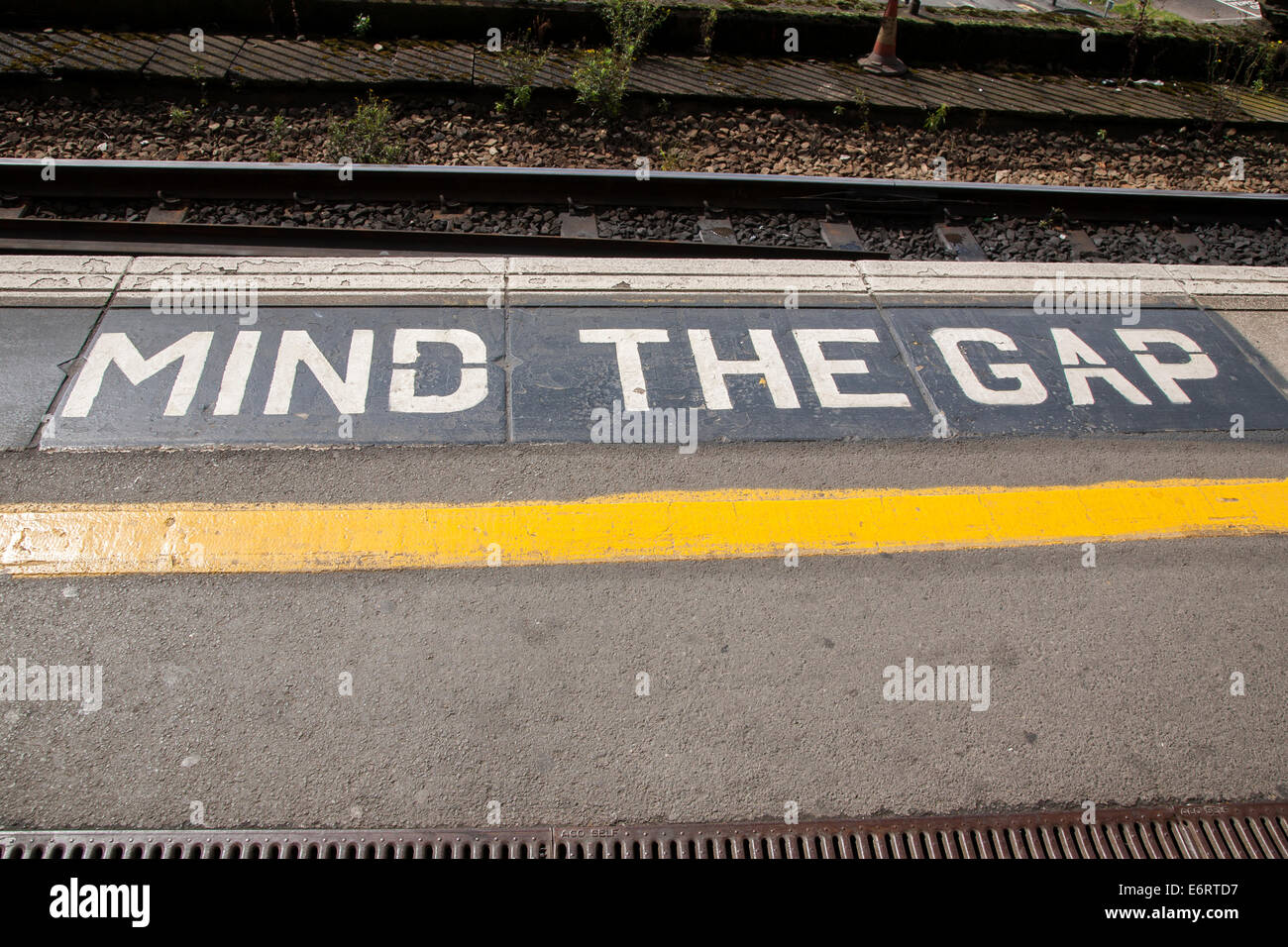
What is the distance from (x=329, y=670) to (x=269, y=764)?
40 centimetres

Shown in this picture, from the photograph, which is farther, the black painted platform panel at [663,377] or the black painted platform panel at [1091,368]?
the black painted platform panel at [1091,368]

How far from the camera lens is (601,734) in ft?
10.7

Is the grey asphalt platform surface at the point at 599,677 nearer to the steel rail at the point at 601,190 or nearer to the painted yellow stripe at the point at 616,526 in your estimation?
the painted yellow stripe at the point at 616,526

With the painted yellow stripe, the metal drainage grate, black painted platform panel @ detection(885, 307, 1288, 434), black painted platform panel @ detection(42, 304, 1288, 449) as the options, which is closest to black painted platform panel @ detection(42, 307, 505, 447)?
black painted platform panel @ detection(42, 304, 1288, 449)

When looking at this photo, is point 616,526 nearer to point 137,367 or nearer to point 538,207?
point 137,367

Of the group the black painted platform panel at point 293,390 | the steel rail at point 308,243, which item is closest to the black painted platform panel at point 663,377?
the black painted platform panel at point 293,390

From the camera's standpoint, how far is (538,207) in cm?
641

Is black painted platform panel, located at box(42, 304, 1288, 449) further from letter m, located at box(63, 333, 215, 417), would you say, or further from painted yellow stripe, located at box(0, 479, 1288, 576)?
painted yellow stripe, located at box(0, 479, 1288, 576)

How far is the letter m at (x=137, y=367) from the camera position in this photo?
4.33m

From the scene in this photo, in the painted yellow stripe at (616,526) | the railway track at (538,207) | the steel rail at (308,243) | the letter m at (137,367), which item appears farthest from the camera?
the railway track at (538,207)

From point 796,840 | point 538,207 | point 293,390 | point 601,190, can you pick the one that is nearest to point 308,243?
point 538,207

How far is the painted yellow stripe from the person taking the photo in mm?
3734

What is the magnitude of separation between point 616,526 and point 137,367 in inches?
97.9
